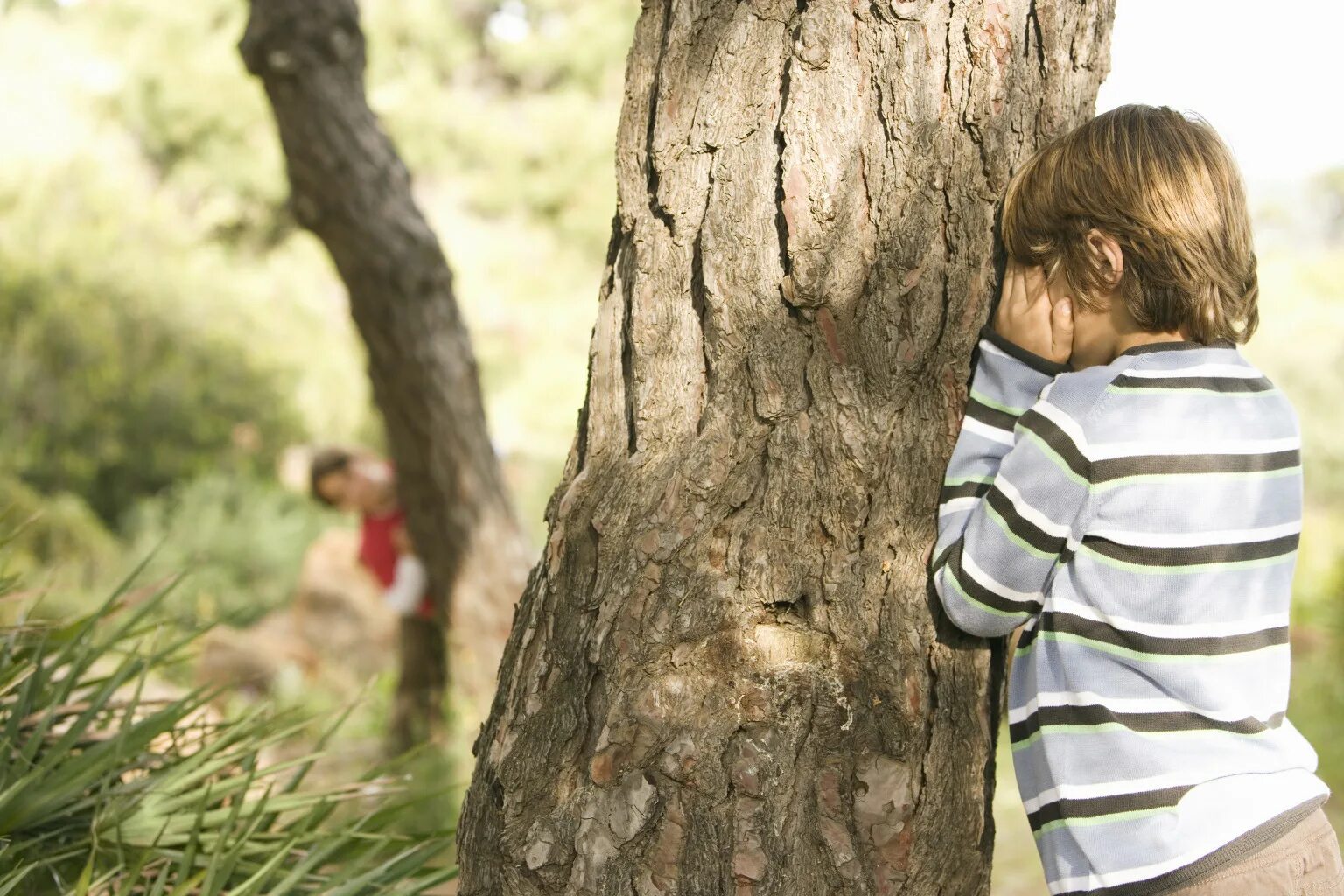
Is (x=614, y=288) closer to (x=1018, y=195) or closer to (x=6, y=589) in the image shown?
(x=1018, y=195)

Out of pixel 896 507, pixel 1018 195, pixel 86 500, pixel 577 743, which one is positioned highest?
pixel 1018 195

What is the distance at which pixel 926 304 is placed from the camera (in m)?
1.46

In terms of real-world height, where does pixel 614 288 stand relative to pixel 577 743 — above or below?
above

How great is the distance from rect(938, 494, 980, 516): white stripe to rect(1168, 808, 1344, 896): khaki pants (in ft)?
1.68

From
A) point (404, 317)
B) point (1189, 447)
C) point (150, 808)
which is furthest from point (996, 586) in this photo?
point (404, 317)

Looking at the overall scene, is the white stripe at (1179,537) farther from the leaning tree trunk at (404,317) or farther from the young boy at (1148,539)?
the leaning tree trunk at (404,317)

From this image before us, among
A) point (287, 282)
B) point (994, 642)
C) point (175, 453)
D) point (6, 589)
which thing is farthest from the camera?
point (287, 282)

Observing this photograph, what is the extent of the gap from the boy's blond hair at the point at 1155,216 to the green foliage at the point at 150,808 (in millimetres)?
1376

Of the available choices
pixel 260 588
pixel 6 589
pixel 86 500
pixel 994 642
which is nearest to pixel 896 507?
pixel 994 642

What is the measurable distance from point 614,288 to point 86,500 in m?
8.22

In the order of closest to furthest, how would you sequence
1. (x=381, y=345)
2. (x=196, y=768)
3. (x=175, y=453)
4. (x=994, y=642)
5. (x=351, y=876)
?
1. (x=994, y=642)
2. (x=351, y=876)
3. (x=196, y=768)
4. (x=381, y=345)
5. (x=175, y=453)

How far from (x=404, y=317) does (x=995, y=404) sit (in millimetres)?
3077

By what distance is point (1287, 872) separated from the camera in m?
1.36

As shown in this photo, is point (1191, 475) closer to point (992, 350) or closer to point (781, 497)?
point (992, 350)
